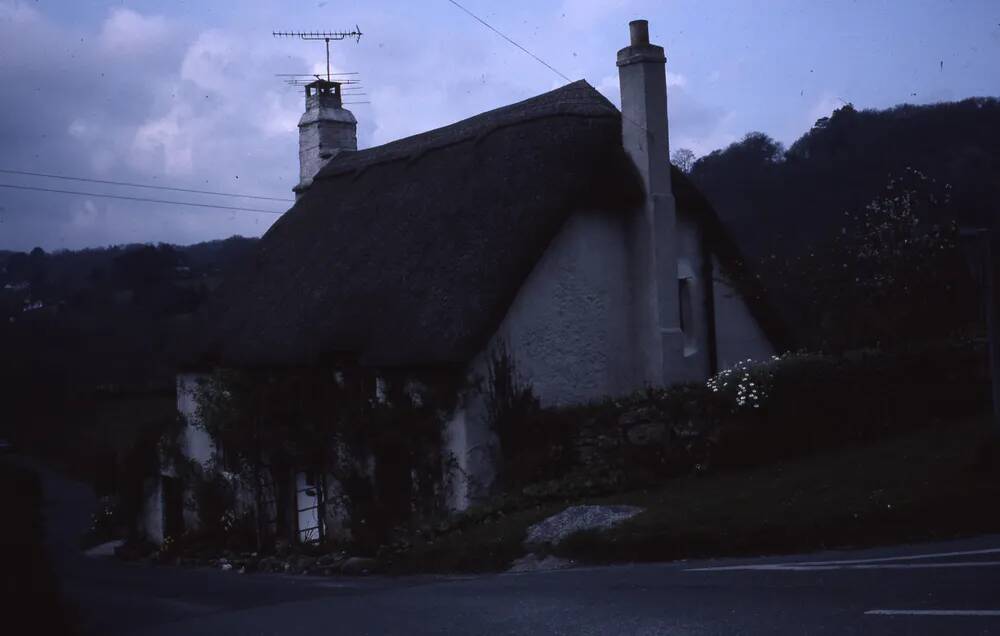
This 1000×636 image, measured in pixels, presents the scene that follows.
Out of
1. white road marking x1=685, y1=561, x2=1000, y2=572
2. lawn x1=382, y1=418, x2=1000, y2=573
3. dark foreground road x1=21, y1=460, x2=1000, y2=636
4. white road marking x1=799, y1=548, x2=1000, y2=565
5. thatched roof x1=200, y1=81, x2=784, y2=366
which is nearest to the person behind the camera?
dark foreground road x1=21, y1=460, x2=1000, y2=636

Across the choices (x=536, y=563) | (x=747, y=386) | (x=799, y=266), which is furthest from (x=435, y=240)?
(x=799, y=266)

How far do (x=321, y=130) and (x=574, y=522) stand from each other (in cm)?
1918

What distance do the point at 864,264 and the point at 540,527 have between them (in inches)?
500

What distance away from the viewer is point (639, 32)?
1930 centimetres

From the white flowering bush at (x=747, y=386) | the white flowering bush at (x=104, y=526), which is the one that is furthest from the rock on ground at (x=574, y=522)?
the white flowering bush at (x=104, y=526)

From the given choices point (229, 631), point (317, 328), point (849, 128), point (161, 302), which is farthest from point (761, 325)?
point (161, 302)

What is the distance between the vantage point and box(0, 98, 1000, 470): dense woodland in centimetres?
2200

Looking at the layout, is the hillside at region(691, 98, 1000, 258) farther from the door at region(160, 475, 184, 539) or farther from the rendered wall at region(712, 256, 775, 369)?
the door at region(160, 475, 184, 539)

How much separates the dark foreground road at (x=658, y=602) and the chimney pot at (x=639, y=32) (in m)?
11.0

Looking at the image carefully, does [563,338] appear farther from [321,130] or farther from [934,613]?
[321,130]

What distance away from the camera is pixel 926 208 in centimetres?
2512

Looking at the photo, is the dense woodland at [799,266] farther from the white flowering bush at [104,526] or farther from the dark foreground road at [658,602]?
the dark foreground road at [658,602]

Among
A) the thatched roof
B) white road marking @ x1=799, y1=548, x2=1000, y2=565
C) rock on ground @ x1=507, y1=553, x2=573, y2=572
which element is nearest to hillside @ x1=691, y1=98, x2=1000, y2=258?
the thatched roof

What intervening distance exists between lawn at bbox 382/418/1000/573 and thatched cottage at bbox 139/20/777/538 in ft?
10.4
